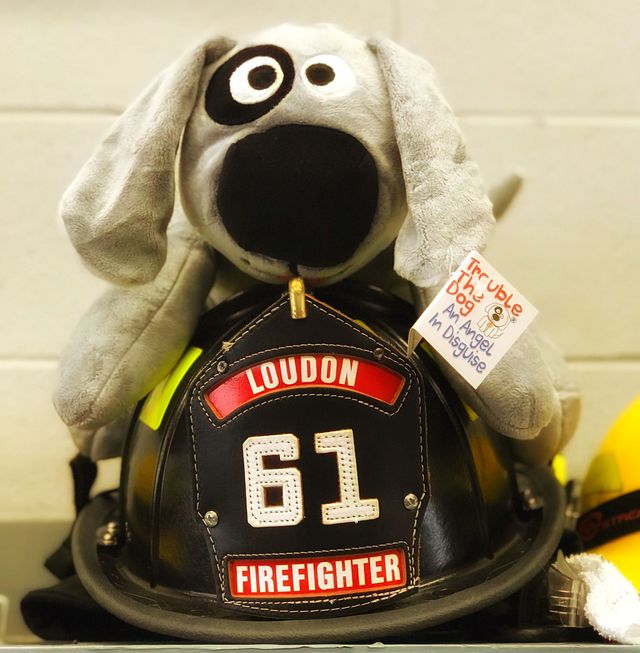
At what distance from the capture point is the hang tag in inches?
22.2

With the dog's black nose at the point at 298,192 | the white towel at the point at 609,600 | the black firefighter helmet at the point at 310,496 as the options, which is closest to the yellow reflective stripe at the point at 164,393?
the black firefighter helmet at the point at 310,496

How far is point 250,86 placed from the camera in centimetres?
62

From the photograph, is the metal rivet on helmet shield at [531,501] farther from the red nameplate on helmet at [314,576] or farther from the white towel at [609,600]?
the red nameplate on helmet at [314,576]

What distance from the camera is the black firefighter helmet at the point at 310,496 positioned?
573 mm

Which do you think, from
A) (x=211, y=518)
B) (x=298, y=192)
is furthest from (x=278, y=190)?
(x=211, y=518)

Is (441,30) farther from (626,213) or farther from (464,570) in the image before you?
(464,570)

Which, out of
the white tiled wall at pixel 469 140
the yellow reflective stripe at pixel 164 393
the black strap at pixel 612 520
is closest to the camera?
→ the yellow reflective stripe at pixel 164 393

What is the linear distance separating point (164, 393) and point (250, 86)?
10.1 inches

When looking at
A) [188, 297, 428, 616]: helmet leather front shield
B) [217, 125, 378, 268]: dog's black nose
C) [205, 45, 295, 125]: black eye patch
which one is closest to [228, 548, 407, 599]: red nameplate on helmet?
[188, 297, 428, 616]: helmet leather front shield

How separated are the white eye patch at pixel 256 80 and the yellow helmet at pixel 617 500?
1.66 ft

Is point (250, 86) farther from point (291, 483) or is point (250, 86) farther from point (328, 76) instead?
point (291, 483)

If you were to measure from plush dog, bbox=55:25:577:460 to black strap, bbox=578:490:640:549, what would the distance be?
0.62 feet

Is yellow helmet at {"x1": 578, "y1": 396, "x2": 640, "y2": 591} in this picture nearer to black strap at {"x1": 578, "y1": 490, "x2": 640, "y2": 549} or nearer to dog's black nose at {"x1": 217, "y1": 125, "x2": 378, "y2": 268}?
black strap at {"x1": 578, "y1": 490, "x2": 640, "y2": 549}

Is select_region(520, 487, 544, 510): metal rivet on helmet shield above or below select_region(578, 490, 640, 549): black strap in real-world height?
above
